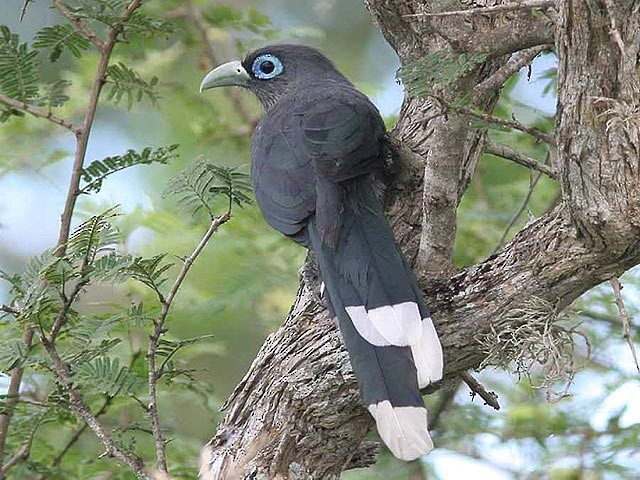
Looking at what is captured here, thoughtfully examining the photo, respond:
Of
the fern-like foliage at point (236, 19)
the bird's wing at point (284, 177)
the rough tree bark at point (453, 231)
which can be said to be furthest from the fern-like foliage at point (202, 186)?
the fern-like foliage at point (236, 19)

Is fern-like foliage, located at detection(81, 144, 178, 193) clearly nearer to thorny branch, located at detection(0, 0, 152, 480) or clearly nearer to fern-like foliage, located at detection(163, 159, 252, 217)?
thorny branch, located at detection(0, 0, 152, 480)

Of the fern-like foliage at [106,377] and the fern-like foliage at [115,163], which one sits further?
the fern-like foliage at [115,163]

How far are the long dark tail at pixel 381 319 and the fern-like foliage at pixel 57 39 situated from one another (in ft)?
3.43

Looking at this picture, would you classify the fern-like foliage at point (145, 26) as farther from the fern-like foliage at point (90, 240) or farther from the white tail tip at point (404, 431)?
the white tail tip at point (404, 431)

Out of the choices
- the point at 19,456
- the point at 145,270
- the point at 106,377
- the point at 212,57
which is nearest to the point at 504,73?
the point at 145,270

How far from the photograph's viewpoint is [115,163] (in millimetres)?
2916

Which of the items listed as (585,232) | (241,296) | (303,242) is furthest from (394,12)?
(241,296)

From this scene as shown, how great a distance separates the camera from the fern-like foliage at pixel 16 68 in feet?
9.99

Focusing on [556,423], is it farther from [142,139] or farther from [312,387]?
[142,139]

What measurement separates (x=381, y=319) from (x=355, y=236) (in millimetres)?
269

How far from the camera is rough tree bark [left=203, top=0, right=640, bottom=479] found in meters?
1.95

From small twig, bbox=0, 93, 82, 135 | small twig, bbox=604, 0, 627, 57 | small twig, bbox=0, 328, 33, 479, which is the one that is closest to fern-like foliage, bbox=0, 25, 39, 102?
small twig, bbox=0, 93, 82, 135

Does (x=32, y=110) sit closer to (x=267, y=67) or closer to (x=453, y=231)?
(x=267, y=67)

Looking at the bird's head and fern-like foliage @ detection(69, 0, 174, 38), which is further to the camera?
the bird's head
